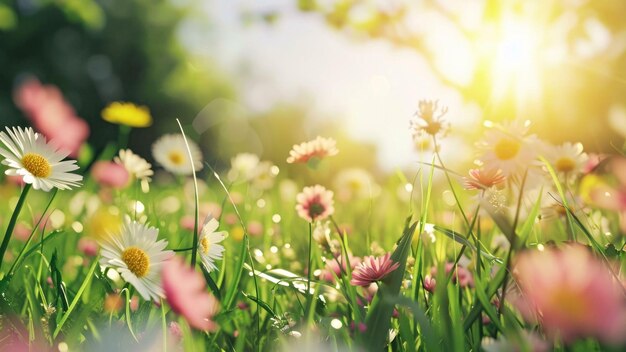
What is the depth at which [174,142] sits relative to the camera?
1.92 metres

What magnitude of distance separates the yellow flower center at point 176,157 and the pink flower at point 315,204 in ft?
3.39

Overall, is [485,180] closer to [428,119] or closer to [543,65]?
[428,119]

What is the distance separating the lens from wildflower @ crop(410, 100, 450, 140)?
0.77 m

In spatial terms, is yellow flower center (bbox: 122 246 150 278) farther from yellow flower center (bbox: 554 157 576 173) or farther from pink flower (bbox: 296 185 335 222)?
yellow flower center (bbox: 554 157 576 173)

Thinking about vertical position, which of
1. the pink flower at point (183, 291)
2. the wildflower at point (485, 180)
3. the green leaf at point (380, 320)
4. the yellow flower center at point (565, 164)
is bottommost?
the pink flower at point (183, 291)

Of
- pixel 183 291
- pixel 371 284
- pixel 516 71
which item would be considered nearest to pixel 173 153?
pixel 516 71

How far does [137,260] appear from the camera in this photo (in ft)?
1.98

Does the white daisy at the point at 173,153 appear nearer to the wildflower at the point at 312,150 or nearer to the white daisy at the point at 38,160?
the wildflower at the point at 312,150

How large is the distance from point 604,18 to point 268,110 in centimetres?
988

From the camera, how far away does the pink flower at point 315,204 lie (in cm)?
88

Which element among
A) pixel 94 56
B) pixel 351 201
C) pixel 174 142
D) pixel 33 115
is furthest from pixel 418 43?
pixel 94 56

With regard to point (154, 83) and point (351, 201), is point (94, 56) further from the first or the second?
point (351, 201)

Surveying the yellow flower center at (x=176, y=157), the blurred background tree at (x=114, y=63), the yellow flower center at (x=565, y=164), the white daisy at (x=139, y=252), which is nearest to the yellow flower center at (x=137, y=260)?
the white daisy at (x=139, y=252)

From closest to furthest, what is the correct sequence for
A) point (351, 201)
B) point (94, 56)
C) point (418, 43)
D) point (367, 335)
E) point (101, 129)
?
point (367, 335)
point (351, 201)
point (418, 43)
point (101, 129)
point (94, 56)
